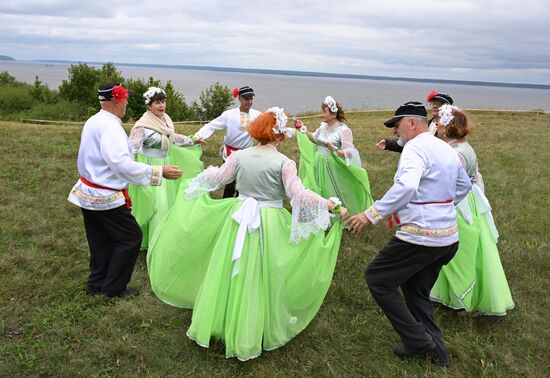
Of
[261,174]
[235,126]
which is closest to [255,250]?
[261,174]

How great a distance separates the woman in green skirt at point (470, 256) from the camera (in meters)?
4.21

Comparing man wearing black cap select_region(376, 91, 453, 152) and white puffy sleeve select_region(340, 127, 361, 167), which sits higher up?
man wearing black cap select_region(376, 91, 453, 152)

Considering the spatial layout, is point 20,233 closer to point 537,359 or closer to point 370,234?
point 370,234

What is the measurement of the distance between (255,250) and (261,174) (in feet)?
1.90

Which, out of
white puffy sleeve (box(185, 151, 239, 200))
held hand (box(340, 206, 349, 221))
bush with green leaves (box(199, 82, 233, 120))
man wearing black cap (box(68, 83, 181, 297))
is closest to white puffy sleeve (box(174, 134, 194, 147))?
man wearing black cap (box(68, 83, 181, 297))

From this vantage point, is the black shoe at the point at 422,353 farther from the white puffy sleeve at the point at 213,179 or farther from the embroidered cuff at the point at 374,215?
the white puffy sleeve at the point at 213,179

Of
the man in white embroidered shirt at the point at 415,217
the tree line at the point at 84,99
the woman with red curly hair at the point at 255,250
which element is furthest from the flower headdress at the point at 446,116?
the tree line at the point at 84,99

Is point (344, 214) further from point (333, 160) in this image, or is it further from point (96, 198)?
point (333, 160)

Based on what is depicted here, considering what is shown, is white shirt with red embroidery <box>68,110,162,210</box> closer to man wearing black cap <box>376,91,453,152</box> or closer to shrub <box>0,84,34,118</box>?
man wearing black cap <box>376,91,453,152</box>

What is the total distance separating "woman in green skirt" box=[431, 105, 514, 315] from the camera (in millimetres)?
4207

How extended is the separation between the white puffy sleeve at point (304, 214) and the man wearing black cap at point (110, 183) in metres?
1.26

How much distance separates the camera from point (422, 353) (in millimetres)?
3787

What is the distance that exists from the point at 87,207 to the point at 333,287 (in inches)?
103

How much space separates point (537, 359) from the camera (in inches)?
158
